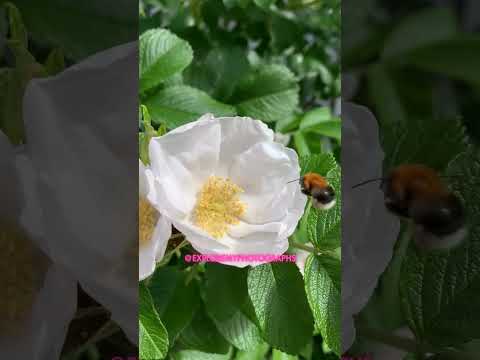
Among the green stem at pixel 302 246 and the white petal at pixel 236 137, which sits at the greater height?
the white petal at pixel 236 137

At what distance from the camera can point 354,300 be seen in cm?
43

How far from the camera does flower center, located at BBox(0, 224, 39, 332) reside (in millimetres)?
393

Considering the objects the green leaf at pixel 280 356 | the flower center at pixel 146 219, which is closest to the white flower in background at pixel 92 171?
the flower center at pixel 146 219

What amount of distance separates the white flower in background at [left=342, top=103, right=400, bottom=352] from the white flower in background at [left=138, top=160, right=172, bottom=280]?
15cm

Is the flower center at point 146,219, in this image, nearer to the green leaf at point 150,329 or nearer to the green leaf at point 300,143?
the green leaf at point 150,329

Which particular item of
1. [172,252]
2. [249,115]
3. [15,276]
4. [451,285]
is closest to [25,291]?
[15,276]

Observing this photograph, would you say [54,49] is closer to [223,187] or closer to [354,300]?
[223,187]

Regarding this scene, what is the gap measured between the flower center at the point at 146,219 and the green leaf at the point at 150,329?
0.04 metres

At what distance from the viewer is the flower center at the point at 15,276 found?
1.29ft

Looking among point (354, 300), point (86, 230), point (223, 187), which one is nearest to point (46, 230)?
point (86, 230)

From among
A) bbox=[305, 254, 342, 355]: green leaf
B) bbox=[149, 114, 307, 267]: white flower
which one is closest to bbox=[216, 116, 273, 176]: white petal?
bbox=[149, 114, 307, 267]: white flower

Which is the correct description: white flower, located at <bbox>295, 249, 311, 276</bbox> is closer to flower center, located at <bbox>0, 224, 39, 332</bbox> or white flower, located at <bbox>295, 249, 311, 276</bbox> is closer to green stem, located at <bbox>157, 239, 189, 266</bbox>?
green stem, located at <bbox>157, 239, 189, 266</bbox>

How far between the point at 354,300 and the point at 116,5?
11.8 inches

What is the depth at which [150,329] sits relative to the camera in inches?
15.5
